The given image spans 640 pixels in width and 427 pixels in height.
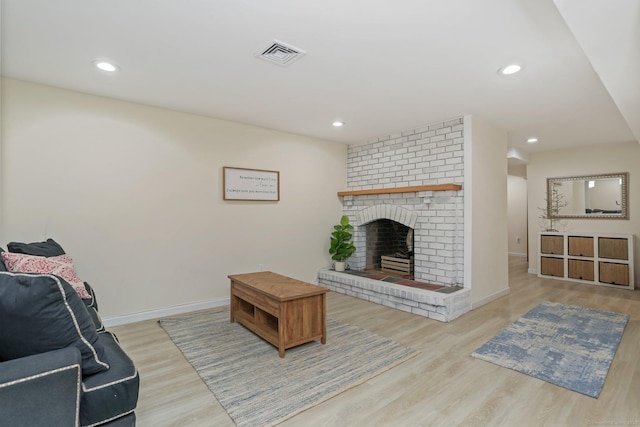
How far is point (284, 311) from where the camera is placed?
2541mm

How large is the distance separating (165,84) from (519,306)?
4.69 metres

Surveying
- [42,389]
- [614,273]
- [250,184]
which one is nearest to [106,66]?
[250,184]

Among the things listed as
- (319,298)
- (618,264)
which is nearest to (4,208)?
(319,298)

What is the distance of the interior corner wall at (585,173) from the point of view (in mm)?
5012

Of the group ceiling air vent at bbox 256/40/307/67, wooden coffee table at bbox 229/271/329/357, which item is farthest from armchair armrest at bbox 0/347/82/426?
ceiling air vent at bbox 256/40/307/67

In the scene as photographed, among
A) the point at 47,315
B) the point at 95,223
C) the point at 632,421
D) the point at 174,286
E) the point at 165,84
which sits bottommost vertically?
the point at 632,421

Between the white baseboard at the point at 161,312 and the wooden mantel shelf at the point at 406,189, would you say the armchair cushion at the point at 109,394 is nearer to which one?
the white baseboard at the point at 161,312

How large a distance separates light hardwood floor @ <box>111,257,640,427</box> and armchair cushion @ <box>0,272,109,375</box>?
833 mm

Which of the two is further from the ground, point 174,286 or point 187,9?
point 187,9

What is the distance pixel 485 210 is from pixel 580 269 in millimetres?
2834

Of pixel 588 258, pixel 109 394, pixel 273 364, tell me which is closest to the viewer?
pixel 109 394

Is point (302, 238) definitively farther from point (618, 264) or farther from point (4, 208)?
point (618, 264)

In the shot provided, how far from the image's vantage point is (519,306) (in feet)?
12.9

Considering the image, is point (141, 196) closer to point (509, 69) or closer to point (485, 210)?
point (509, 69)
